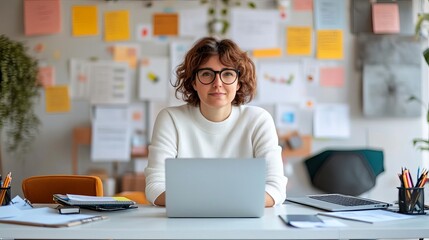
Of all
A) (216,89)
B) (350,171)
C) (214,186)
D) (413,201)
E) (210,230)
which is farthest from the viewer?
(350,171)

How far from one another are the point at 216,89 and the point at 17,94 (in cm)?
176

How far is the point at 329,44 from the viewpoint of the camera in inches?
151

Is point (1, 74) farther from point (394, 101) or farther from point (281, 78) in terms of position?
point (394, 101)

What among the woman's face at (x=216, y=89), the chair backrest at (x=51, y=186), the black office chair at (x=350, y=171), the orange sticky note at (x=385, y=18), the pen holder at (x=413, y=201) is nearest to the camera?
the pen holder at (x=413, y=201)

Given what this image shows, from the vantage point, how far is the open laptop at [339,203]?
6.11 ft

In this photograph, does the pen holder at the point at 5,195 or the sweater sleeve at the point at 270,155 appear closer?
the pen holder at the point at 5,195

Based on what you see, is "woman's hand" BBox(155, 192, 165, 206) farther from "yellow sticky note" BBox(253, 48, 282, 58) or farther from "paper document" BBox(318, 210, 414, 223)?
"yellow sticky note" BBox(253, 48, 282, 58)

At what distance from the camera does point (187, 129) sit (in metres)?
2.27

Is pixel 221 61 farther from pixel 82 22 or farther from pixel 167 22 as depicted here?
pixel 82 22

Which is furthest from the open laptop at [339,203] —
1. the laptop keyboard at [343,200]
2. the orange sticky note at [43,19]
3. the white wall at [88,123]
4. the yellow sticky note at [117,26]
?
the orange sticky note at [43,19]

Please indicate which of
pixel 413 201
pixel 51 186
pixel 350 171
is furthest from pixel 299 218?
pixel 350 171

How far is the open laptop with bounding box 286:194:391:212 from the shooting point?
6.11ft

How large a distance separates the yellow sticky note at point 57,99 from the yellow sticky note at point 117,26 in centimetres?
43

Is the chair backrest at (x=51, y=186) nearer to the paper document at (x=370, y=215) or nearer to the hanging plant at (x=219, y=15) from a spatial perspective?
the paper document at (x=370, y=215)
